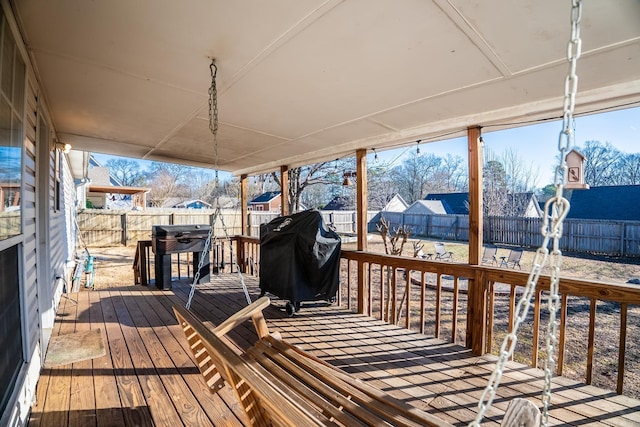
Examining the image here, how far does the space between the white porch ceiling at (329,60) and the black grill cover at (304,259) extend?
1260 millimetres

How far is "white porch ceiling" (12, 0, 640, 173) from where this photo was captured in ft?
4.94

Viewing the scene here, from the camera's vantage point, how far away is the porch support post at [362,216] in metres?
4.00

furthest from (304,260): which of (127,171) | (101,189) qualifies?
(127,171)

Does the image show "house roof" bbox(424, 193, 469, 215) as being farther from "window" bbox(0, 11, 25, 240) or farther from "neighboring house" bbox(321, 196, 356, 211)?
"window" bbox(0, 11, 25, 240)

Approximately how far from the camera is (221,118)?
3215mm

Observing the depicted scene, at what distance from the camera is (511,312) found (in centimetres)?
282

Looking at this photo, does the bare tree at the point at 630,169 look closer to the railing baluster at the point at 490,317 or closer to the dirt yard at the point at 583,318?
the dirt yard at the point at 583,318

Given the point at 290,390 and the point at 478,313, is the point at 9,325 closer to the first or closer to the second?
the point at 290,390

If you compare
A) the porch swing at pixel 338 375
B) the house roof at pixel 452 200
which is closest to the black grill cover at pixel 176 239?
the porch swing at pixel 338 375

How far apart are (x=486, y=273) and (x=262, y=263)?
275 centimetres

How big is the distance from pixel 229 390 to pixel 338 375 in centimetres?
104

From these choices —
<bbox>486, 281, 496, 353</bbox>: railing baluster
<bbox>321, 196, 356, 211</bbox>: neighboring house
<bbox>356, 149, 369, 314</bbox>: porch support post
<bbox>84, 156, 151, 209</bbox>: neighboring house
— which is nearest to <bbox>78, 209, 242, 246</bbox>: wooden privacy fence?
<bbox>84, 156, 151, 209</bbox>: neighboring house

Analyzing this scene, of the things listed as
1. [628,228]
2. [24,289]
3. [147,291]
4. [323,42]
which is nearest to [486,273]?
[323,42]

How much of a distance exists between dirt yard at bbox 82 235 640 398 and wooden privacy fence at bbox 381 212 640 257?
35.2 inches
